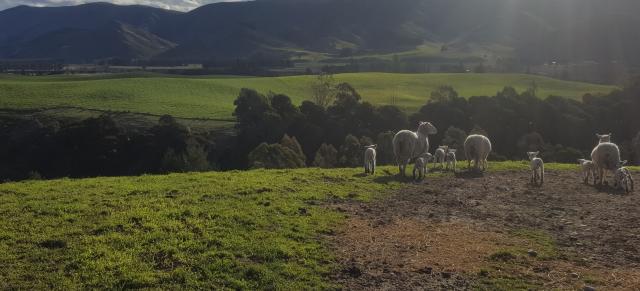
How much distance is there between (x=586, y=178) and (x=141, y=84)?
99.4 meters

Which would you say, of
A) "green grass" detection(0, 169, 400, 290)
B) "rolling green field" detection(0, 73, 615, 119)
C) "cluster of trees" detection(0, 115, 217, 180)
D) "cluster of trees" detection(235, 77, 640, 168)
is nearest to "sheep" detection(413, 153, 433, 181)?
"green grass" detection(0, 169, 400, 290)

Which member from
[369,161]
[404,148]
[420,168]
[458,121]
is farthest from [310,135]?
[420,168]

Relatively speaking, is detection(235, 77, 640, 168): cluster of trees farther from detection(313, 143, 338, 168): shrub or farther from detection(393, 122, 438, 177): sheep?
detection(393, 122, 438, 177): sheep

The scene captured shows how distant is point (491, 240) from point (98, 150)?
5611cm

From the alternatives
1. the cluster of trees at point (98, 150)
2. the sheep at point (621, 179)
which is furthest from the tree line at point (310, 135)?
the sheep at point (621, 179)

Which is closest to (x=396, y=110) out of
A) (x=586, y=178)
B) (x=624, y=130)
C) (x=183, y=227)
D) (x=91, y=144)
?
(x=624, y=130)

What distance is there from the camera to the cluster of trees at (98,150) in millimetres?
58875

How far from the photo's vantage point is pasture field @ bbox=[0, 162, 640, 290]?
11391mm

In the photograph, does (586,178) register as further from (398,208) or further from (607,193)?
(398,208)

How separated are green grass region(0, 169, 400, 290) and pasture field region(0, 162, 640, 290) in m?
0.04

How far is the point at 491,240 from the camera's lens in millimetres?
14406

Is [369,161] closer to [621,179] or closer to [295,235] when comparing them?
[621,179]

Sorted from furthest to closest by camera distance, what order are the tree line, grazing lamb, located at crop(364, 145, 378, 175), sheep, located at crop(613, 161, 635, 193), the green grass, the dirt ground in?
the tree line → grazing lamb, located at crop(364, 145, 378, 175) → sheep, located at crop(613, 161, 635, 193) → the dirt ground → the green grass

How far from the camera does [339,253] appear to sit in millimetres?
12938
